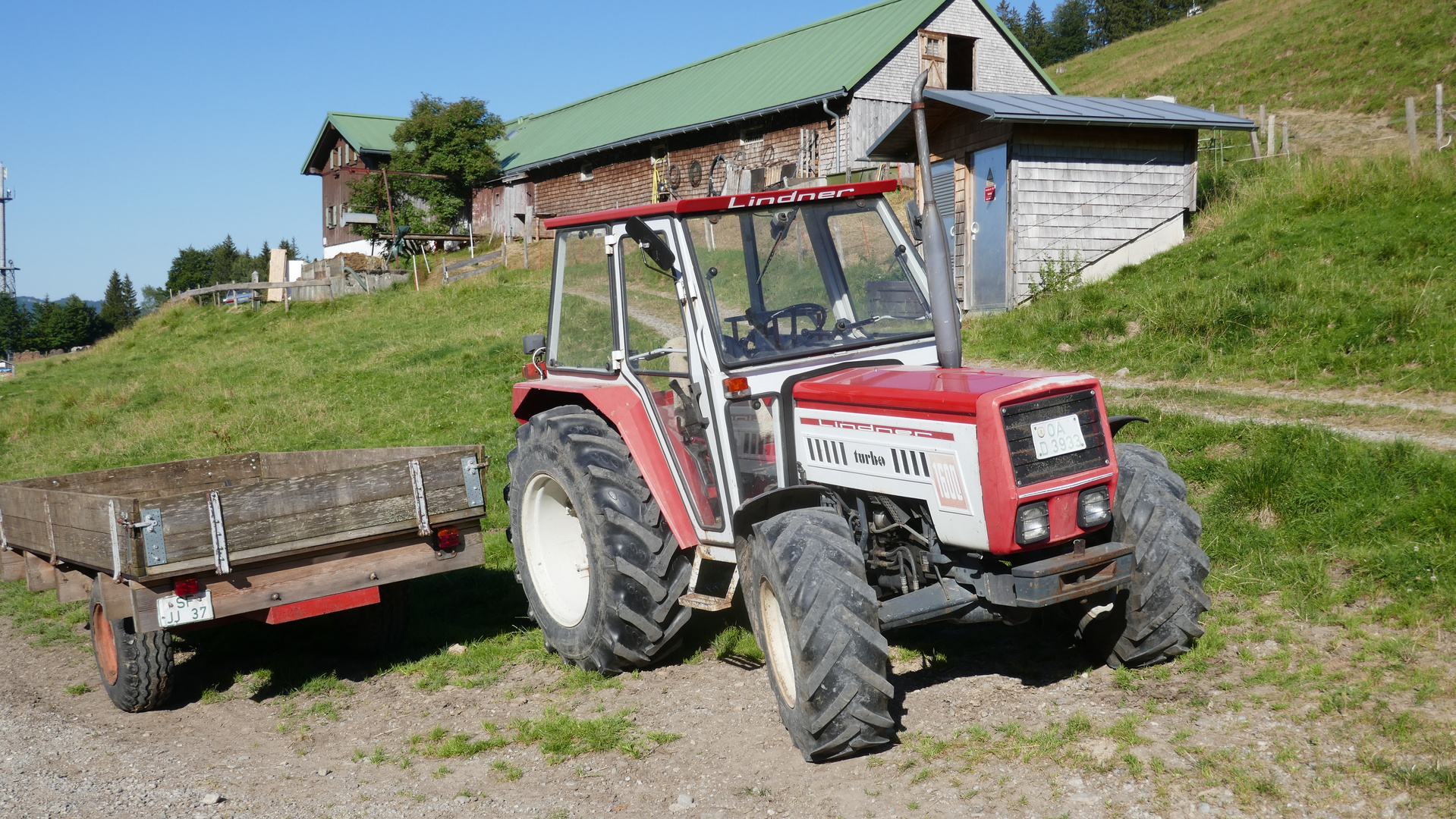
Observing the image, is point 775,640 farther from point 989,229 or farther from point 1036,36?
point 1036,36

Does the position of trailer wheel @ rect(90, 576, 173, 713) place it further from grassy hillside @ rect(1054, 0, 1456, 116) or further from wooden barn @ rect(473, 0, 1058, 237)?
grassy hillside @ rect(1054, 0, 1456, 116)

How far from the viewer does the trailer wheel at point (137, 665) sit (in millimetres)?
5586

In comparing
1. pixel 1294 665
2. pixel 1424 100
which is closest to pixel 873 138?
pixel 1424 100

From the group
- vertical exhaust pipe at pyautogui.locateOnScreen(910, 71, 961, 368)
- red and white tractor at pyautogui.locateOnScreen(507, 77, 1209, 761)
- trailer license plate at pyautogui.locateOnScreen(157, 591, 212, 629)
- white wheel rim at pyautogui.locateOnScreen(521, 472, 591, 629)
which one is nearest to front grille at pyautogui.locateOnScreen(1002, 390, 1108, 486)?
red and white tractor at pyautogui.locateOnScreen(507, 77, 1209, 761)

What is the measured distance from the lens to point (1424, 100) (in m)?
23.9

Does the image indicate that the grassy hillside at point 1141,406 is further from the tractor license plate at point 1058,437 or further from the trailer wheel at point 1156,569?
the tractor license plate at point 1058,437

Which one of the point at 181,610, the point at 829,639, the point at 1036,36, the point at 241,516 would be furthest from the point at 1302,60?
the point at 1036,36

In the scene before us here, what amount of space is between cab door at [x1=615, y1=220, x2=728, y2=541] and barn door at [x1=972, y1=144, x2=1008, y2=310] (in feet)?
36.2

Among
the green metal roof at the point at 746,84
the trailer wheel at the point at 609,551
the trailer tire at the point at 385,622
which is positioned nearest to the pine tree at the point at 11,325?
the green metal roof at the point at 746,84

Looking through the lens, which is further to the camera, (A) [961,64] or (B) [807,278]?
(A) [961,64]

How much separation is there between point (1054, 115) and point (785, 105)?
12.2 metres

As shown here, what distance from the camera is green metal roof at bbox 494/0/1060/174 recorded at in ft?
87.0

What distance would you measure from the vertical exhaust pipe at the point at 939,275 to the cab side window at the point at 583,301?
5.92 ft

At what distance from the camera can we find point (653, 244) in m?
5.06
